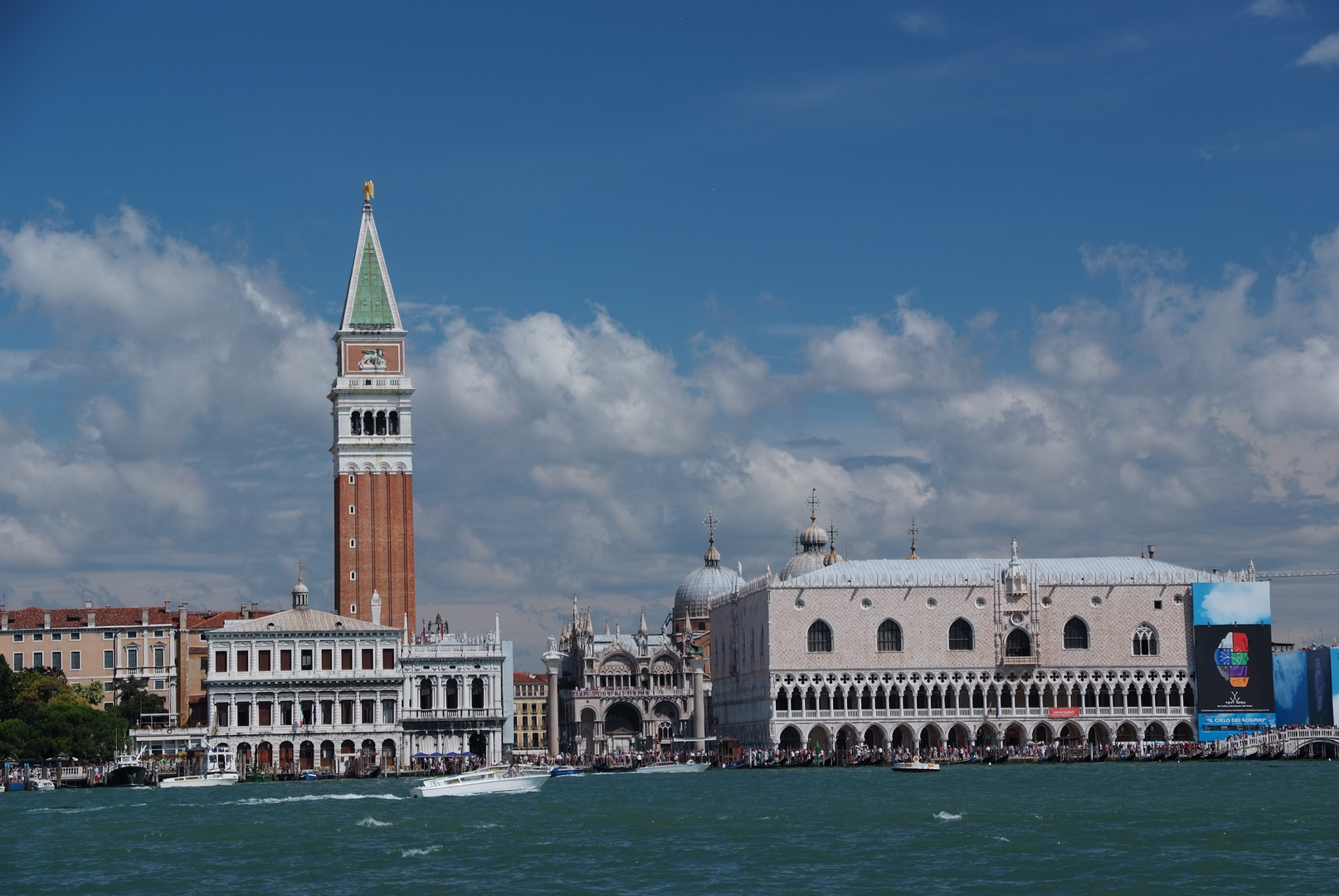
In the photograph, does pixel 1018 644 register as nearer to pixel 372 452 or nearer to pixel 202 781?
pixel 372 452

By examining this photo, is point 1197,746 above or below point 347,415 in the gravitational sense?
below

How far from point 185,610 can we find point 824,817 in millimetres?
62911

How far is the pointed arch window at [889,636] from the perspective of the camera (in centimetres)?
10425

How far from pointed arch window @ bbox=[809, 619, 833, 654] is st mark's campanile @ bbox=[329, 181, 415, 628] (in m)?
22.2

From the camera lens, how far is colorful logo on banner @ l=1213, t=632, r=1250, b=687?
103062mm

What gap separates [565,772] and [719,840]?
4609 centimetres

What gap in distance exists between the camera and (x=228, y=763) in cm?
9825

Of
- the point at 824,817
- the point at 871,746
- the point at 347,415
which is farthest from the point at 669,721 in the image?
the point at 824,817

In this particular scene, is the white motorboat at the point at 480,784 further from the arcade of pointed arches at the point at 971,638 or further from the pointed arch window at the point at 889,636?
the pointed arch window at the point at 889,636

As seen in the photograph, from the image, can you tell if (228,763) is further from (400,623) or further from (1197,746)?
(1197,746)

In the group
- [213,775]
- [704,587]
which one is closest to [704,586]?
[704,587]

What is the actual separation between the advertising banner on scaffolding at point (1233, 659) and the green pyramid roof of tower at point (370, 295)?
158ft

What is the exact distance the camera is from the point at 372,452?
10894cm

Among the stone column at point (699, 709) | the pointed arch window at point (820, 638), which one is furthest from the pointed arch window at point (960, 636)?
the stone column at point (699, 709)
